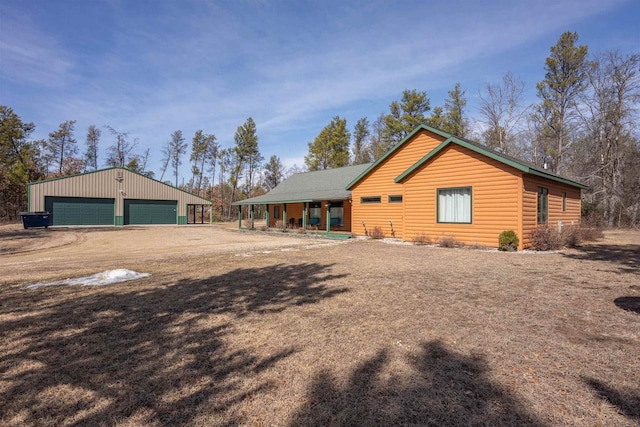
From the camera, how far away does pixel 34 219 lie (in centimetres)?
2489

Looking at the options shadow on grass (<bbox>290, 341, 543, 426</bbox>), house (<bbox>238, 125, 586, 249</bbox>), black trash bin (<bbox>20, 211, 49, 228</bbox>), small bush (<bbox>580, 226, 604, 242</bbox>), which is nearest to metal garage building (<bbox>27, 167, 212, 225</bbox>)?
black trash bin (<bbox>20, 211, 49, 228</bbox>)

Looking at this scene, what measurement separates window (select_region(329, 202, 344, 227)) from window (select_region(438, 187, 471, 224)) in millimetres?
9225

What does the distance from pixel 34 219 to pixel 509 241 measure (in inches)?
1266

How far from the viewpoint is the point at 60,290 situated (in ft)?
Result: 19.2

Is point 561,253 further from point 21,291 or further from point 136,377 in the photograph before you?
point 21,291

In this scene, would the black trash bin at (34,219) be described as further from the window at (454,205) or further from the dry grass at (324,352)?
the window at (454,205)

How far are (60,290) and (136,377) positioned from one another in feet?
14.0

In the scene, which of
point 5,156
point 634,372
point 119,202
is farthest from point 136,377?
point 5,156

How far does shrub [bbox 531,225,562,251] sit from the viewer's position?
1146 cm

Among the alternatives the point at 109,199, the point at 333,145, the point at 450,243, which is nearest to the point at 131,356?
the point at 450,243

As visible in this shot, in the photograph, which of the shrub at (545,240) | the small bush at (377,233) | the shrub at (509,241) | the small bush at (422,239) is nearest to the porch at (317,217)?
the small bush at (377,233)

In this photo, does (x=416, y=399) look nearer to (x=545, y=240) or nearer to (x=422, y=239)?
(x=545, y=240)

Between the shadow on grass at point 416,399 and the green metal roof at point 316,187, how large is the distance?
16.3 metres

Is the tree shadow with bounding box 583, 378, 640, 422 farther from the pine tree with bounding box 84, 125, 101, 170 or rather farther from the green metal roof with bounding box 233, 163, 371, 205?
the pine tree with bounding box 84, 125, 101, 170
